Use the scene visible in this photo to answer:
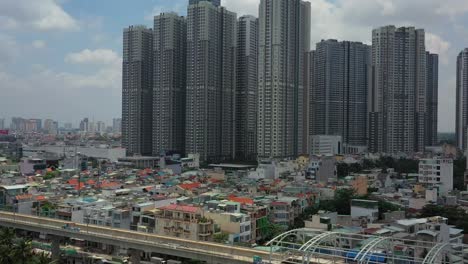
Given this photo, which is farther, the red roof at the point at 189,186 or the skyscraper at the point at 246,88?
the skyscraper at the point at 246,88

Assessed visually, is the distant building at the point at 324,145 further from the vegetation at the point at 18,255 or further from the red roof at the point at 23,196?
the vegetation at the point at 18,255

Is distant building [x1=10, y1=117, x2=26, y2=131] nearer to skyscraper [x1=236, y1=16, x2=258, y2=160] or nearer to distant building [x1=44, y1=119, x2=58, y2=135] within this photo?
distant building [x1=44, y1=119, x2=58, y2=135]

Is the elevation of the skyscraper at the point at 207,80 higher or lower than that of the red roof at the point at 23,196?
higher

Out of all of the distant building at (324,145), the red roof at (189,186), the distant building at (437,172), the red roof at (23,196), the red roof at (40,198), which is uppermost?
the distant building at (324,145)

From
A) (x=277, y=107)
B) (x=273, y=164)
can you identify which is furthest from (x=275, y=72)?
(x=273, y=164)

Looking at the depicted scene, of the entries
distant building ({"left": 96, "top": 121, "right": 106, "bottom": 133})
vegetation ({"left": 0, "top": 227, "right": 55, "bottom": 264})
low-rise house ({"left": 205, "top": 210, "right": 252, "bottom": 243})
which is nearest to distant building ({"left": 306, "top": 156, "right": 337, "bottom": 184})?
low-rise house ({"left": 205, "top": 210, "right": 252, "bottom": 243})

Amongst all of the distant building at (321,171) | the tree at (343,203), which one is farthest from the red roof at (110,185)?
the distant building at (321,171)

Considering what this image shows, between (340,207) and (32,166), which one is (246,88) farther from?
(340,207)
